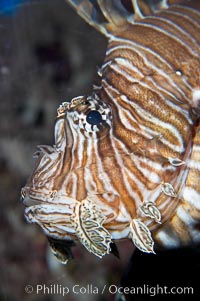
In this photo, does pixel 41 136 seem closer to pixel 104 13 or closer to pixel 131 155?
pixel 104 13

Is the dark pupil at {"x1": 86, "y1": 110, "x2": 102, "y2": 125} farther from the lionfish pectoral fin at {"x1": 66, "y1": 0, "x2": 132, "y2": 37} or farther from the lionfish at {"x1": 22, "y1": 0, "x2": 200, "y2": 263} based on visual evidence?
the lionfish pectoral fin at {"x1": 66, "y1": 0, "x2": 132, "y2": 37}

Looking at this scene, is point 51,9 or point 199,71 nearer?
point 199,71

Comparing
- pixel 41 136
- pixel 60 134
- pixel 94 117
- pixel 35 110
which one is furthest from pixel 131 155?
pixel 35 110

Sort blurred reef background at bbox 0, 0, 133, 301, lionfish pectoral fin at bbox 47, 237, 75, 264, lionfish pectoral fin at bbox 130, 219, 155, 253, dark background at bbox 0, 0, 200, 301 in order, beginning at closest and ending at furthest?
lionfish pectoral fin at bbox 130, 219, 155, 253, lionfish pectoral fin at bbox 47, 237, 75, 264, dark background at bbox 0, 0, 200, 301, blurred reef background at bbox 0, 0, 133, 301

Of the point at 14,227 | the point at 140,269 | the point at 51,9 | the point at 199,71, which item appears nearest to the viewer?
the point at 199,71

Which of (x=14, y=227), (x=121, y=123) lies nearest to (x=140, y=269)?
(x=121, y=123)

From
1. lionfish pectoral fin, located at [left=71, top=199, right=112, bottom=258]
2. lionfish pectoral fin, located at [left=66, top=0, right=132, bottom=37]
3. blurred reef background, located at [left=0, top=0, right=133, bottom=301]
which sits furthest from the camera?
blurred reef background, located at [left=0, top=0, right=133, bottom=301]

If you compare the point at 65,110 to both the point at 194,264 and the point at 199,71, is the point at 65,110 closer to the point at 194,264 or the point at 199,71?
the point at 199,71

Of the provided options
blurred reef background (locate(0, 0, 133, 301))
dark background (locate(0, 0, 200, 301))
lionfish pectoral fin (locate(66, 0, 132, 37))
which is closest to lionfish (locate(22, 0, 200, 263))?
lionfish pectoral fin (locate(66, 0, 132, 37))
